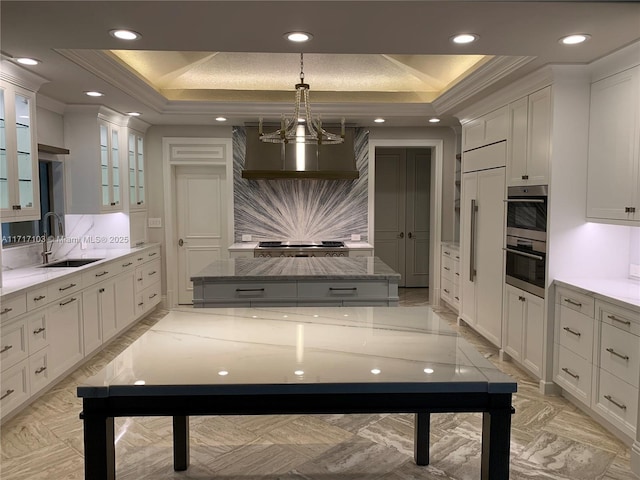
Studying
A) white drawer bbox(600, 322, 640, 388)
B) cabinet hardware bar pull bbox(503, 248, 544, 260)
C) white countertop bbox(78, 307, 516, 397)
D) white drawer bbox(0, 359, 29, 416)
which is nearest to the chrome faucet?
white drawer bbox(0, 359, 29, 416)

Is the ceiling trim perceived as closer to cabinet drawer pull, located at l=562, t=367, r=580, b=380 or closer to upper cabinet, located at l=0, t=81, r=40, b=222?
cabinet drawer pull, located at l=562, t=367, r=580, b=380

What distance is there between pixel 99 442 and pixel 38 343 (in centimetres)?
231

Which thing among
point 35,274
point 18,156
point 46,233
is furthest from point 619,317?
point 46,233

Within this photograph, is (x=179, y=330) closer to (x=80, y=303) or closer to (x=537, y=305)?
(x=80, y=303)

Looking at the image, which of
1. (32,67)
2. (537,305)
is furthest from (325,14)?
(537,305)

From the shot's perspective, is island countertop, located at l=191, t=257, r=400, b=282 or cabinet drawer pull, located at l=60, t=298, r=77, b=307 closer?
island countertop, located at l=191, t=257, r=400, b=282

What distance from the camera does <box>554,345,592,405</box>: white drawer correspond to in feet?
10.5

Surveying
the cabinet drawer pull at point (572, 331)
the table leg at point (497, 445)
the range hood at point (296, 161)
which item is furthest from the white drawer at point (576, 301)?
the range hood at point (296, 161)

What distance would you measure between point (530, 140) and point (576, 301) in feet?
4.25

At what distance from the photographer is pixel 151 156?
257 inches

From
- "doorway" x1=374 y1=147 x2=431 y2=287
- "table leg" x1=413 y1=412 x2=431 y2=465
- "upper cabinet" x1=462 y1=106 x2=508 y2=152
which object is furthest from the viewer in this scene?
"doorway" x1=374 y1=147 x2=431 y2=287

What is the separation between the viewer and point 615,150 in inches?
127

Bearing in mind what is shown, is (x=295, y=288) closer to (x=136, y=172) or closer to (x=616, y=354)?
(x=616, y=354)

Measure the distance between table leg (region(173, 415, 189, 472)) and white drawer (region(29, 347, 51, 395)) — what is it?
56.8 inches
